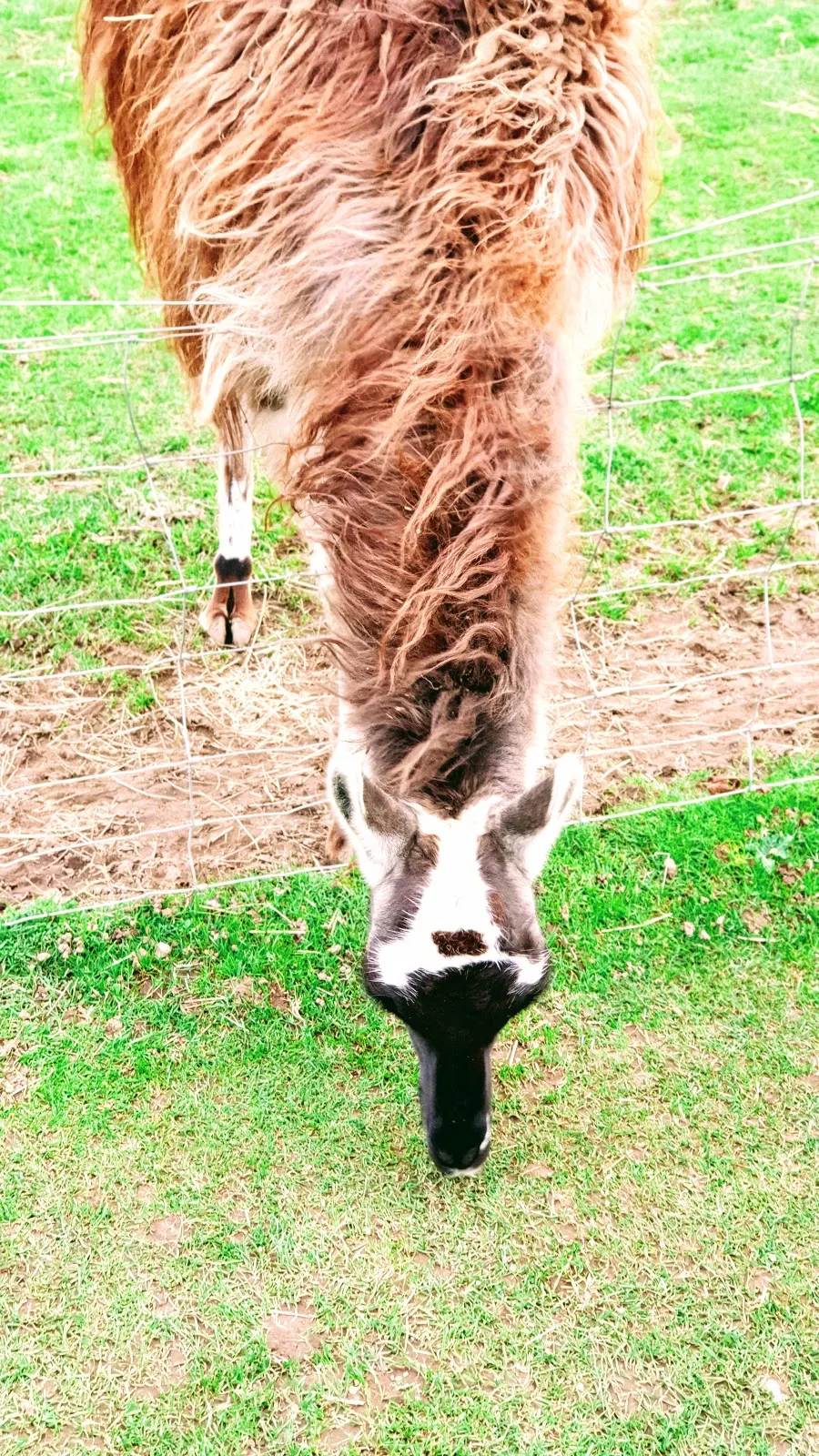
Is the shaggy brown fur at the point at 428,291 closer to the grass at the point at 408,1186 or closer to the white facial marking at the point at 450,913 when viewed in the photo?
the white facial marking at the point at 450,913

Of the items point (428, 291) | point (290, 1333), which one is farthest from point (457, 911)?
point (428, 291)

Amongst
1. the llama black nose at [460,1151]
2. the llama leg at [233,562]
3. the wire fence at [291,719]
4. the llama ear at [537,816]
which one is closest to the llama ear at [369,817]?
the llama ear at [537,816]

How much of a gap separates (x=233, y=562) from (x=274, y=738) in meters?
0.84

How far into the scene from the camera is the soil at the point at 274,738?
4.01 meters

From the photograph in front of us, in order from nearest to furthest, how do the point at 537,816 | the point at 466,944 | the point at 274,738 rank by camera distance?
1. the point at 466,944
2. the point at 537,816
3. the point at 274,738

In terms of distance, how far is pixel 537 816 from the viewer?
2623 mm

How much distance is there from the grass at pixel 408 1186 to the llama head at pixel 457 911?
72 cm

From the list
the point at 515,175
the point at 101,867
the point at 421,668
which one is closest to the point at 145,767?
the point at 101,867

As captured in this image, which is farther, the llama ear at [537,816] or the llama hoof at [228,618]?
the llama hoof at [228,618]

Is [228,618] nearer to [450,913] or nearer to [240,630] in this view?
[240,630]

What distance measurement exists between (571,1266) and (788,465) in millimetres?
4062

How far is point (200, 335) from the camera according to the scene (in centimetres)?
358

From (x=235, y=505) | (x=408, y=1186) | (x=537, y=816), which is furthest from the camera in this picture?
(x=235, y=505)

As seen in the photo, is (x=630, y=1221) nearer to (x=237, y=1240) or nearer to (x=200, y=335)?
(x=237, y=1240)
